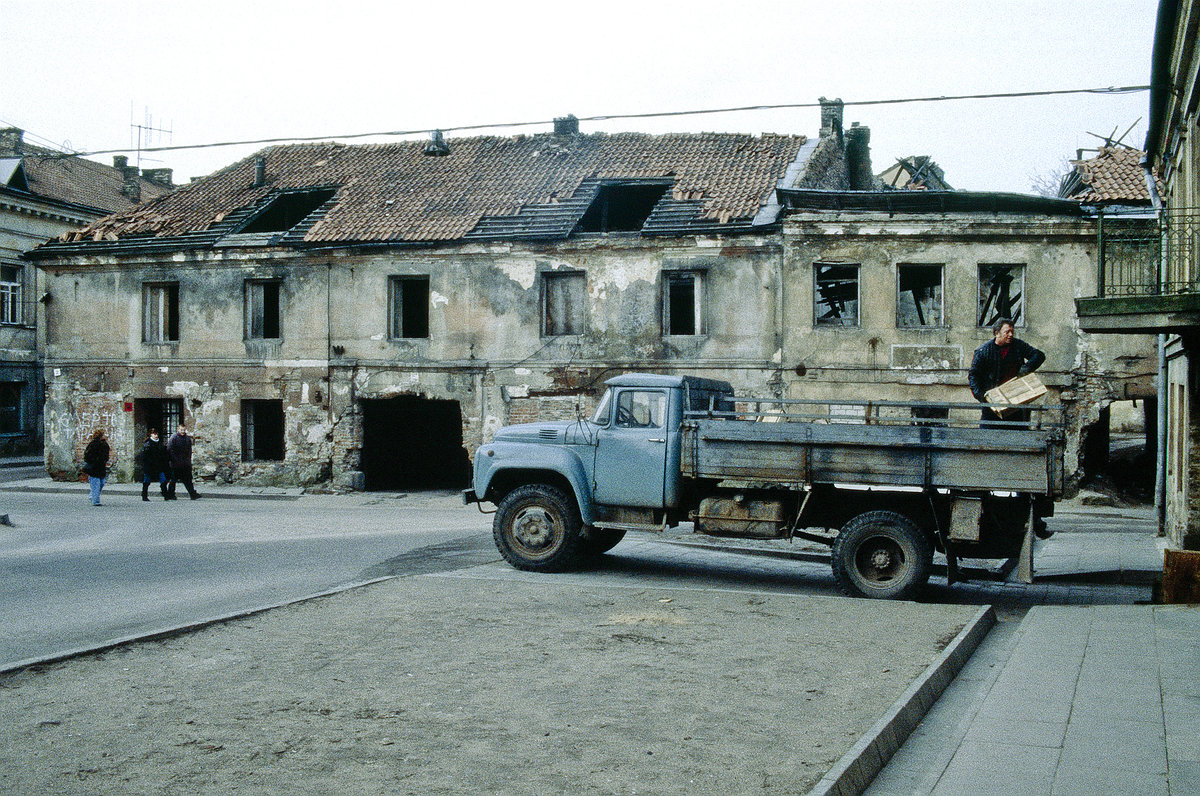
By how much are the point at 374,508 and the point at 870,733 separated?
56.4 feet

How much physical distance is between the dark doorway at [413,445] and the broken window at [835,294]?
9.97 metres

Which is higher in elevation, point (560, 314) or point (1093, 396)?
point (560, 314)

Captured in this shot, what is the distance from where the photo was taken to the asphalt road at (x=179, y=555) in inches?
362

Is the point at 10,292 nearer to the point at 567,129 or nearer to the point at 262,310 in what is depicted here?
the point at 262,310

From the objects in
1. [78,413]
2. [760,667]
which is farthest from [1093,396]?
[78,413]

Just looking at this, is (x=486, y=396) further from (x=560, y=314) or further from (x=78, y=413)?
(x=78, y=413)

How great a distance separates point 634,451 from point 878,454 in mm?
2701

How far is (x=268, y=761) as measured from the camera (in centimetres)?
514

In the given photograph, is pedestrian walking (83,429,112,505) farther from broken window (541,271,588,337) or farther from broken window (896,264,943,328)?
broken window (896,264,943,328)

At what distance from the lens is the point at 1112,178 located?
79.3 feet

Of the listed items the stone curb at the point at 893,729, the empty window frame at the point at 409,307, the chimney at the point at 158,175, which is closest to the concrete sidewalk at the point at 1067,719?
the stone curb at the point at 893,729

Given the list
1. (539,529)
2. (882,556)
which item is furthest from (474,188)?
(882,556)

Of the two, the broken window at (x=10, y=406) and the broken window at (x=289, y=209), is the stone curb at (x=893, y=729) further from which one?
the broken window at (x=10, y=406)

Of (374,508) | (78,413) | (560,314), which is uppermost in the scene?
(560,314)
